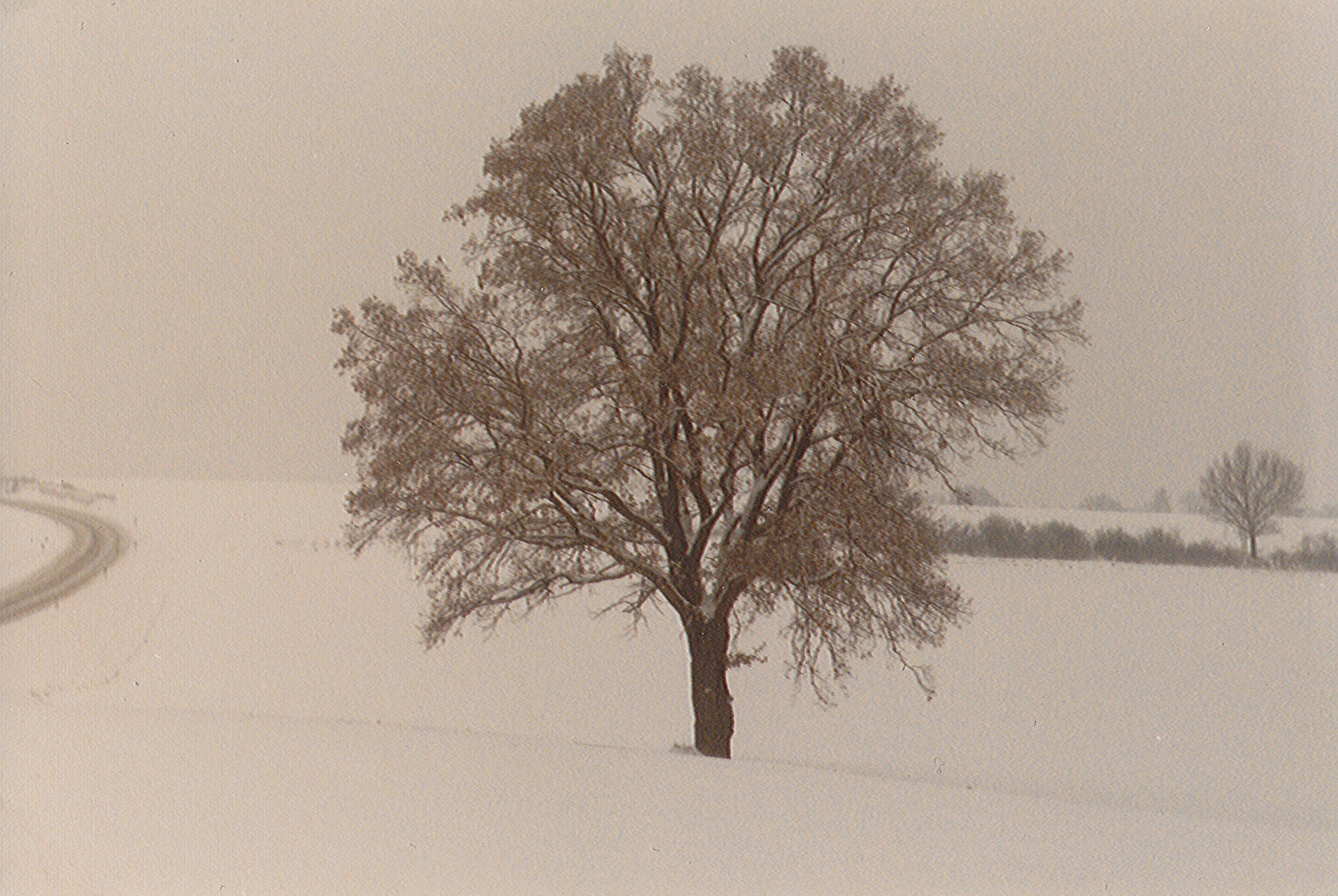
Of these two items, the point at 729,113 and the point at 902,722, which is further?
the point at 902,722

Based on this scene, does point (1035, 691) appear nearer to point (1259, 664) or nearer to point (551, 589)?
point (1259, 664)

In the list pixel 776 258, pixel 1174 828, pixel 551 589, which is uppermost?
pixel 776 258

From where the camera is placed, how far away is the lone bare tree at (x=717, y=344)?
1018cm

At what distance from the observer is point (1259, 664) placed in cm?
1107

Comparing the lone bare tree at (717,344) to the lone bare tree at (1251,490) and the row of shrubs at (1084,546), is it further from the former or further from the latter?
the lone bare tree at (1251,490)

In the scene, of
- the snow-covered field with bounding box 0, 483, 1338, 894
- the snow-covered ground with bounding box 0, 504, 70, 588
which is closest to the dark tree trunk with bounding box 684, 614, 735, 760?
the snow-covered field with bounding box 0, 483, 1338, 894

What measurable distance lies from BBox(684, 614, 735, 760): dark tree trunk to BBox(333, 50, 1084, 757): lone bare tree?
0.53m

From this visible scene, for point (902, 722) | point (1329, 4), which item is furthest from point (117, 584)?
point (1329, 4)

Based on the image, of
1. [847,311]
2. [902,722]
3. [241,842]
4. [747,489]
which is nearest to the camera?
[241,842]

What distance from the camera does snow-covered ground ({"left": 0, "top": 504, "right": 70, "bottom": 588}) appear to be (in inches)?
375

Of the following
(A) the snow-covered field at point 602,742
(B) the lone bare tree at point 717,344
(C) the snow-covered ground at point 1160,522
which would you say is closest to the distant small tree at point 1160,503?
(C) the snow-covered ground at point 1160,522

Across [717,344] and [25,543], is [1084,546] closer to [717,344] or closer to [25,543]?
[717,344]

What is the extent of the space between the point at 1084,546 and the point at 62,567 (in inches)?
415

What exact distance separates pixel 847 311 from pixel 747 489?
6.85 ft
